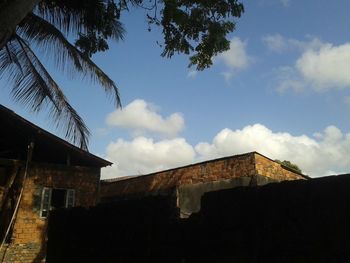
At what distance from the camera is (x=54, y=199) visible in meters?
13.9

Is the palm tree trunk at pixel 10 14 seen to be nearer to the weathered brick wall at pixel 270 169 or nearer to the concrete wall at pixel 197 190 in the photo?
the concrete wall at pixel 197 190

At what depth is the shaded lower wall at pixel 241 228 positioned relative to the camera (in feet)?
14.0

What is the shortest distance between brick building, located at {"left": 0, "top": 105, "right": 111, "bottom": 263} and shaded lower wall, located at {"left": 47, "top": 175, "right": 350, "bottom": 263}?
16.8 ft

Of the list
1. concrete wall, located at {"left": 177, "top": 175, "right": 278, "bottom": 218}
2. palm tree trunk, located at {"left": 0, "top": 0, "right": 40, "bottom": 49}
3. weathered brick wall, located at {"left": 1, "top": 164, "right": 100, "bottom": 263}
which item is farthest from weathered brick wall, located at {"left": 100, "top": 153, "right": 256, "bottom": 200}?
palm tree trunk, located at {"left": 0, "top": 0, "right": 40, "bottom": 49}

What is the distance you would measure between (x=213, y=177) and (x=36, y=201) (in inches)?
225

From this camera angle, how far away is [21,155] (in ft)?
44.9

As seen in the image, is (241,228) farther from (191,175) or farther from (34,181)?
(34,181)

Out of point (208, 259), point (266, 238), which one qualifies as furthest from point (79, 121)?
point (266, 238)

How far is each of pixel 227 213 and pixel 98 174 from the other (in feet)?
31.2

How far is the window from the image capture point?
1266 centimetres

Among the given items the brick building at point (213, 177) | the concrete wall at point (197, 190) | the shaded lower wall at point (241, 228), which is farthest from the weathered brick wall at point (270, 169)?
the shaded lower wall at point (241, 228)

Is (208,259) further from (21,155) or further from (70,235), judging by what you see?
(21,155)

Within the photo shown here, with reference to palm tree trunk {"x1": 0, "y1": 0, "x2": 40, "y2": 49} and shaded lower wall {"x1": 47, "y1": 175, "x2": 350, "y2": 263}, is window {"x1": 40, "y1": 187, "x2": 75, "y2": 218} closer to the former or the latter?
shaded lower wall {"x1": 47, "y1": 175, "x2": 350, "y2": 263}

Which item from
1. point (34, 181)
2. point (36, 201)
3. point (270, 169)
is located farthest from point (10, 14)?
point (270, 169)
